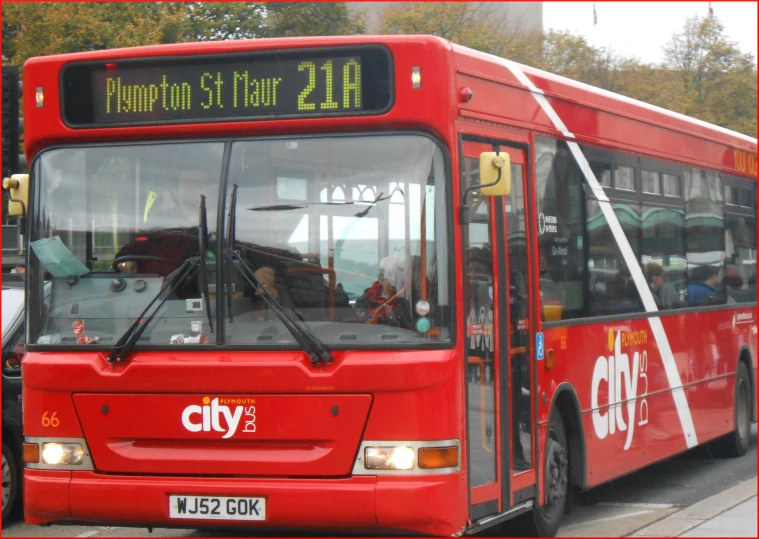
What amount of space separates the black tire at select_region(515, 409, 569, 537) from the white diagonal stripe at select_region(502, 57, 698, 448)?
6.11 feet

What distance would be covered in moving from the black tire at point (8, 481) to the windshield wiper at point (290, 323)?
365 centimetres

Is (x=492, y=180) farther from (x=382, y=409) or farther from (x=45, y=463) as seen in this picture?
(x=45, y=463)

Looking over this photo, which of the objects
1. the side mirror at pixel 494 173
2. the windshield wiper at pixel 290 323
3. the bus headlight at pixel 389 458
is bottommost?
the bus headlight at pixel 389 458

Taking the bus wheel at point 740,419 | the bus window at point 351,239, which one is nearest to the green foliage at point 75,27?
the bus wheel at point 740,419

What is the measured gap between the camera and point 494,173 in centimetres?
695

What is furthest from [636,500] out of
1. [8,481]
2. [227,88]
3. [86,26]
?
[86,26]

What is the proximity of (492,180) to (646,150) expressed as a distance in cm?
404

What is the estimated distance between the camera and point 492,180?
6.95 m

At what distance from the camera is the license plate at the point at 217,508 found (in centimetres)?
668

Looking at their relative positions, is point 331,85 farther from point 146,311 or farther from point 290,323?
point 146,311

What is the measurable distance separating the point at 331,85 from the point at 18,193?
2114 millimetres

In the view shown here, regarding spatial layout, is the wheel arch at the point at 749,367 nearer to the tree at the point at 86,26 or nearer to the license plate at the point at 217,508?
the license plate at the point at 217,508

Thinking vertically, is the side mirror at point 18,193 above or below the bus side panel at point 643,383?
above

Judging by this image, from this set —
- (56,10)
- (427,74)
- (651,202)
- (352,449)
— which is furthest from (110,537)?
(56,10)
